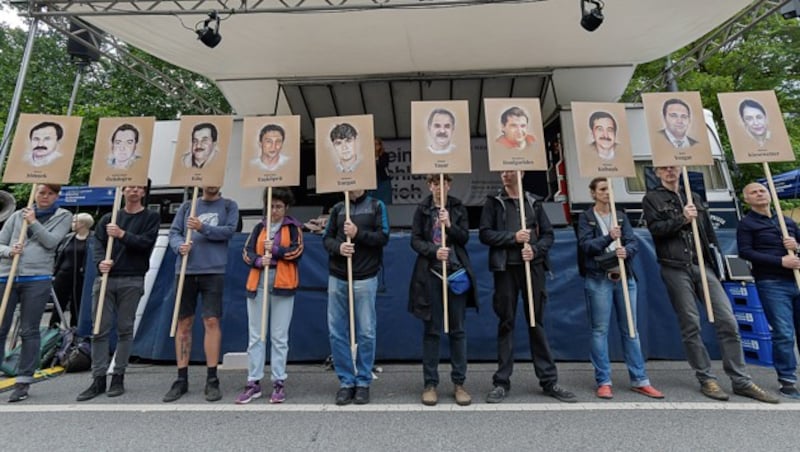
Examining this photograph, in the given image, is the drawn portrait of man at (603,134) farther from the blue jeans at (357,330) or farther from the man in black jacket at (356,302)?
the blue jeans at (357,330)

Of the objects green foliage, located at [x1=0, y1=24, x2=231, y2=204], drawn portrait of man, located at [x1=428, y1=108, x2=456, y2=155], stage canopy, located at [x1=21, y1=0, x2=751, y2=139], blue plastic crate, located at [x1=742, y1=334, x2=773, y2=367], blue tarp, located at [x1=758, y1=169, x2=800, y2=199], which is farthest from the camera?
green foliage, located at [x1=0, y1=24, x2=231, y2=204]

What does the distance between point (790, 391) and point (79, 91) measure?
21.0 metres

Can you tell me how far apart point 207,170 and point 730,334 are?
4.76 metres

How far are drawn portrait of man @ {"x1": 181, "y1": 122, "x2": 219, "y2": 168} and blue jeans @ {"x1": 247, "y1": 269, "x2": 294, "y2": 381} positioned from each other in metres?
1.24

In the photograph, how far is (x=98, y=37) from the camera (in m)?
5.82

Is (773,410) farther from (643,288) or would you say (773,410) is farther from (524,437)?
(524,437)

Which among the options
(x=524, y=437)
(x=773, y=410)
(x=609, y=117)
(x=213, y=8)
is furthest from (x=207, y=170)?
(x=773, y=410)

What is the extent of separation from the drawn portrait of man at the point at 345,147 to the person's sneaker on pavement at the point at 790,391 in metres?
4.04

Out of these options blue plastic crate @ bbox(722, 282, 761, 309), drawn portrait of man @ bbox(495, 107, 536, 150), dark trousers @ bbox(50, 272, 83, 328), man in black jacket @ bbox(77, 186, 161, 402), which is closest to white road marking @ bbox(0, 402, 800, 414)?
man in black jacket @ bbox(77, 186, 161, 402)

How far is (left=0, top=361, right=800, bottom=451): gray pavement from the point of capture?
2.60m

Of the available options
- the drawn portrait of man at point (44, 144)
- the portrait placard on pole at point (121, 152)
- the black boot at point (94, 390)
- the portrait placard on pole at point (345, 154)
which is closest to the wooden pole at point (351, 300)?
the portrait placard on pole at point (345, 154)

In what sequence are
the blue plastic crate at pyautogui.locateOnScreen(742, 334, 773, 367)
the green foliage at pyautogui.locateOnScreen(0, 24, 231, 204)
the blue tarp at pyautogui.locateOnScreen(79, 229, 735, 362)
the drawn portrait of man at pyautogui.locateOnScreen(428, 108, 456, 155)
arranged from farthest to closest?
1. the green foliage at pyautogui.locateOnScreen(0, 24, 231, 204)
2. the blue tarp at pyautogui.locateOnScreen(79, 229, 735, 362)
3. the blue plastic crate at pyautogui.locateOnScreen(742, 334, 773, 367)
4. the drawn portrait of man at pyautogui.locateOnScreen(428, 108, 456, 155)

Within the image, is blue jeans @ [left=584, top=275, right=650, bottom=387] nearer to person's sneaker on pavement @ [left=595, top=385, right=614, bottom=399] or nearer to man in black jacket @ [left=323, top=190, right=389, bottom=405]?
person's sneaker on pavement @ [left=595, top=385, right=614, bottom=399]

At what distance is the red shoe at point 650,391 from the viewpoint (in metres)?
3.32
